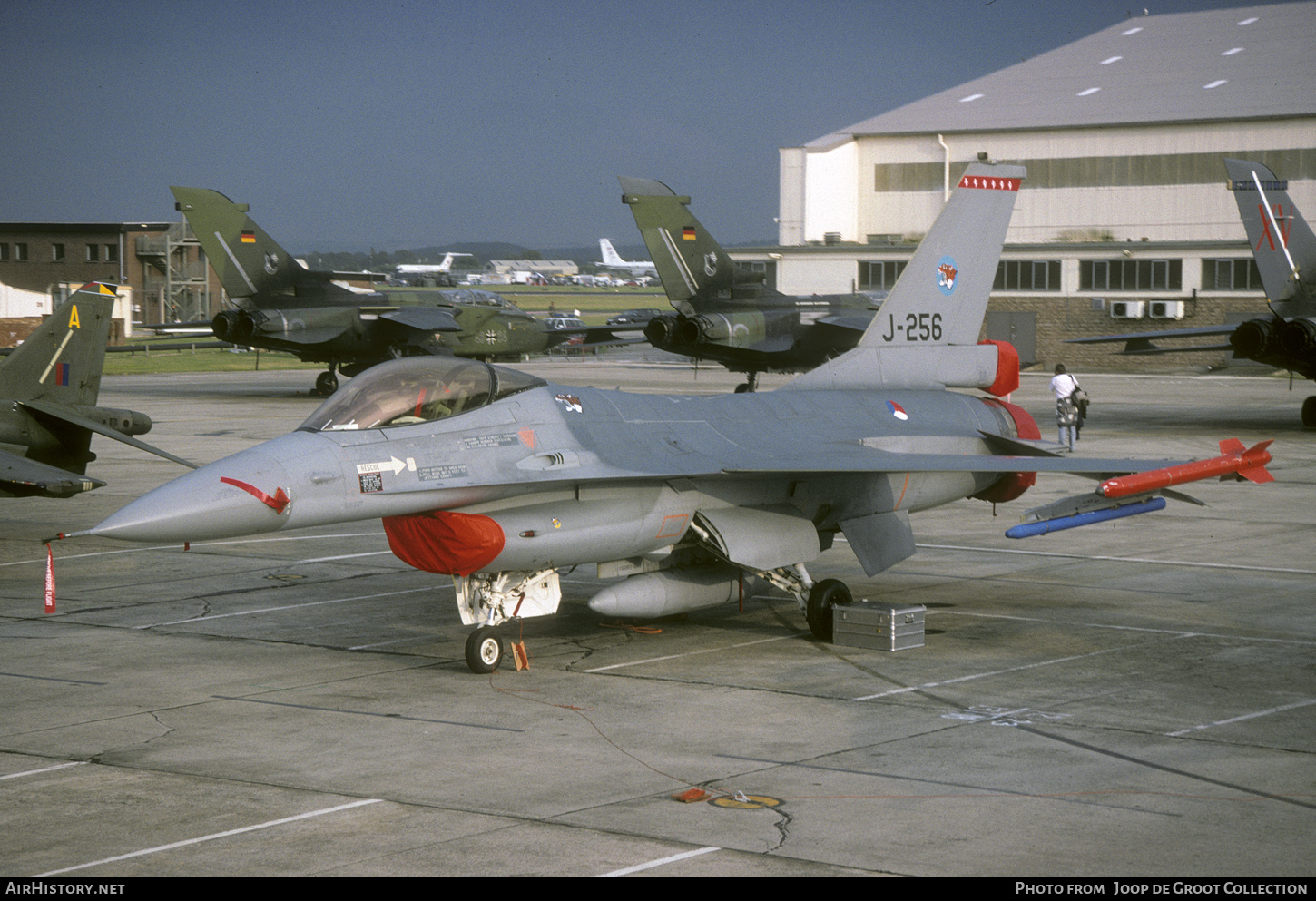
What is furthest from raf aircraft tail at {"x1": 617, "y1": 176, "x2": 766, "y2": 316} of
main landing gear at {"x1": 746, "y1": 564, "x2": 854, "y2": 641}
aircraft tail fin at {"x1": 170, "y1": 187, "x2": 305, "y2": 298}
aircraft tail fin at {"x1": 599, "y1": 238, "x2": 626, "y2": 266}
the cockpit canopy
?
aircraft tail fin at {"x1": 599, "y1": 238, "x2": 626, "y2": 266}

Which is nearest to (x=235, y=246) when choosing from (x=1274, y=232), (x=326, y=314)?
(x=326, y=314)

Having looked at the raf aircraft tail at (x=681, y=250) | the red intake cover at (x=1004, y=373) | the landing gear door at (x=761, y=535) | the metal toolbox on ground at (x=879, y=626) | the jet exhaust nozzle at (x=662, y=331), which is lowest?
the metal toolbox on ground at (x=879, y=626)

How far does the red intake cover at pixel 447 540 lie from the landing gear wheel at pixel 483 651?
592mm

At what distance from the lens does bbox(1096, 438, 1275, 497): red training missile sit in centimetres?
1212

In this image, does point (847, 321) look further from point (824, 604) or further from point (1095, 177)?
point (1095, 177)

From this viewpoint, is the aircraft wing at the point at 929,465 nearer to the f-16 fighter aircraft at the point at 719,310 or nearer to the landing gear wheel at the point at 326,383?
the f-16 fighter aircraft at the point at 719,310

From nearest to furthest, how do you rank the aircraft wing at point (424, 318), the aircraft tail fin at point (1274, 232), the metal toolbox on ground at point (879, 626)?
the metal toolbox on ground at point (879, 626), the aircraft tail fin at point (1274, 232), the aircraft wing at point (424, 318)

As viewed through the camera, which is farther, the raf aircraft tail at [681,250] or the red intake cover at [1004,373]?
the raf aircraft tail at [681,250]

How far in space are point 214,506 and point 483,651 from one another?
2743 millimetres

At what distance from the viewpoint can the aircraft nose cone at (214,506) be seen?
1052cm

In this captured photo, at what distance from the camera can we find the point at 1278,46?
6806 centimetres

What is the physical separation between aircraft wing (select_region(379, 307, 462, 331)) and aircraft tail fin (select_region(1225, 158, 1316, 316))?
2317 cm

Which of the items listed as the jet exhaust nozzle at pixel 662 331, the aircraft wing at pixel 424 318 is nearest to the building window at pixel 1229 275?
the jet exhaust nozzle at pixel 662 331
